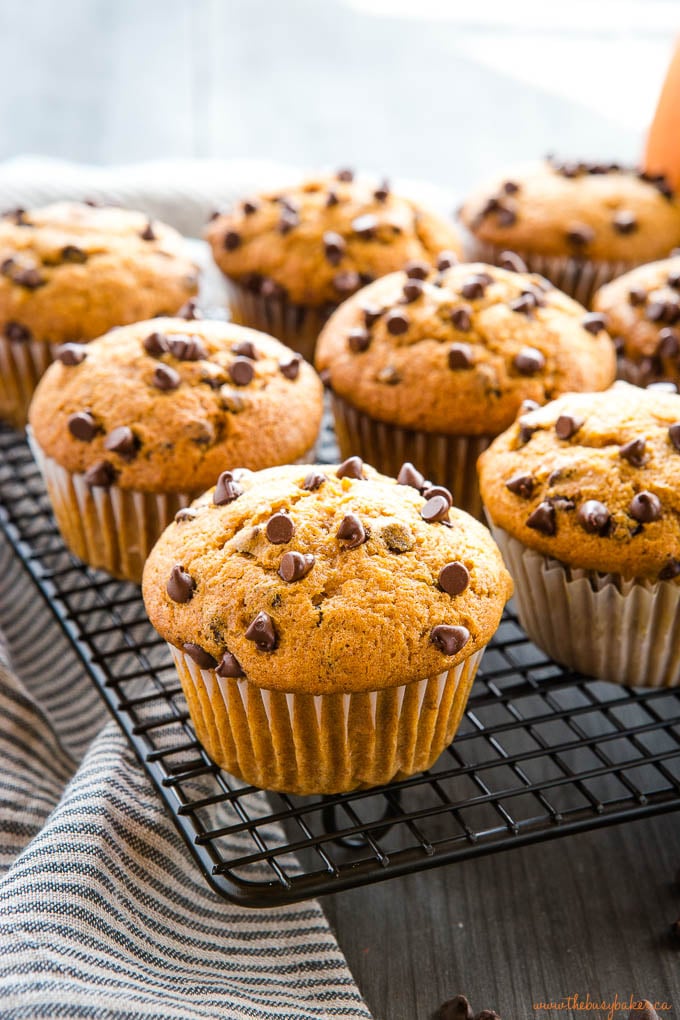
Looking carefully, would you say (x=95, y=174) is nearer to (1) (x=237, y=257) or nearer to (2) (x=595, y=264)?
(1) (x=237, y=257)

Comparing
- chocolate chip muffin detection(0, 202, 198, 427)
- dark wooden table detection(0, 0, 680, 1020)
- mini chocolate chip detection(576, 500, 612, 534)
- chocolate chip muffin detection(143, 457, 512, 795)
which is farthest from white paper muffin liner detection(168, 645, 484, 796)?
dark wooden table detection(0, 0, 680, 1020)

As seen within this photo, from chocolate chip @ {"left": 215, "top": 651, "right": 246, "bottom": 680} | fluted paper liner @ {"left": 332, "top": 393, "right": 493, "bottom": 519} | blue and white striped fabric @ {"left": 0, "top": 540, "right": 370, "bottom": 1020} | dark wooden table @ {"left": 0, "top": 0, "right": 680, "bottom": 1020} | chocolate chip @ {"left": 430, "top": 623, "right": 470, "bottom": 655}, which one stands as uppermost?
chocolate chip @ {"left": 430, "top": 623, "right": 470, "bottom": 655}

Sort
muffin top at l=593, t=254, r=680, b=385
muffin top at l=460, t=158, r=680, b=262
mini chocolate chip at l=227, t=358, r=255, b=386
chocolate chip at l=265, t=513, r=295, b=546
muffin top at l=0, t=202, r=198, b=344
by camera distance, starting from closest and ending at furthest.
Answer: chocolate chip at l=265, t=513, r=295, b=546, mini chocolate chip at l=227, t=358, r=255, b=386, muffin top at l=593, t=254, r=680, b=385, muffin top at l=0, t=202, r=198, b=344, muffin top at l=460, t=158, r=680, b=262

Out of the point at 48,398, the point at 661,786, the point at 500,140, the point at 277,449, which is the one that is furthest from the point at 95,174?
the point at 500,140

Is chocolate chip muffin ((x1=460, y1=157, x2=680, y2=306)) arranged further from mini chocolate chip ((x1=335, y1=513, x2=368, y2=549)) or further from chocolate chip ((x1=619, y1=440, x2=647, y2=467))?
mini chocolate chip ((x1=335, y1=513, x2=368, y2=549))

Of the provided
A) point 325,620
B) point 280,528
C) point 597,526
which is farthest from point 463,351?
point 325,620
